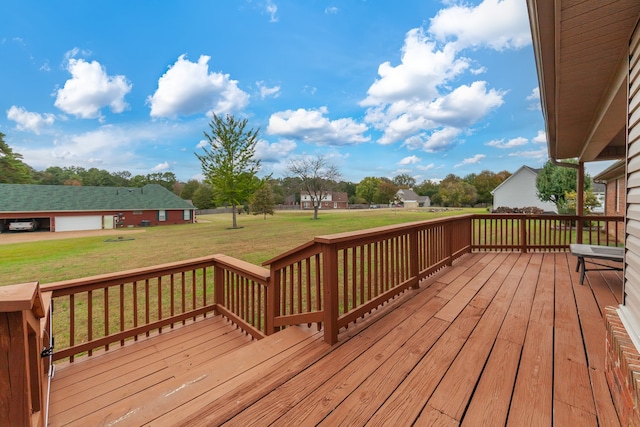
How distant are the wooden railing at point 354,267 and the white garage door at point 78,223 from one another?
2597 cm

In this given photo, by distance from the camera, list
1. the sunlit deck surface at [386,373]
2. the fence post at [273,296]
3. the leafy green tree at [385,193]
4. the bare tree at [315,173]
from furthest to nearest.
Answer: the leafy green tree at [385,193] → the bare tree at [315,173] → the fence post at [273,296] → the sunlit deck surface at [386,373]

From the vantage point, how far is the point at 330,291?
84.4 inches

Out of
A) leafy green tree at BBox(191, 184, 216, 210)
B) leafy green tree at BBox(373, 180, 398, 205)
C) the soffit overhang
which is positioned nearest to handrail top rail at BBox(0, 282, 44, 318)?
the soffit overhang

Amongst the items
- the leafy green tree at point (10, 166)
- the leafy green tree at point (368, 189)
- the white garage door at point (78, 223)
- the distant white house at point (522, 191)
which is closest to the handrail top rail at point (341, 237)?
the white garage door at point (78, 223)

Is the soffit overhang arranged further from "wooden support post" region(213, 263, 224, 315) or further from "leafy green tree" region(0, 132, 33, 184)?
"leafy green tree" region(0, 132, 33, 184)

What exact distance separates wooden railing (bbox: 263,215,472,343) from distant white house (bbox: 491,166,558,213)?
85.7 feet

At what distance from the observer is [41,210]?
19344 millimetres

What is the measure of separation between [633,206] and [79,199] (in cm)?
3038

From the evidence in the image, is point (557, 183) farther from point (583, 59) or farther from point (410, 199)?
point (410, 199)

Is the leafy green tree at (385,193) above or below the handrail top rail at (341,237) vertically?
above

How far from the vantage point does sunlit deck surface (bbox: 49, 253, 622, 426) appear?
4.70 feet

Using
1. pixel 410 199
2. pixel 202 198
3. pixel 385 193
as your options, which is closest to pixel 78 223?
pixel 202 198

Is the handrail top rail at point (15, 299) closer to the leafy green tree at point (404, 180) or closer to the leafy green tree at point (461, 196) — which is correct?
the leafy green tree at point (461, 196)

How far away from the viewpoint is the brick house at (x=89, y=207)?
63.3 ft
